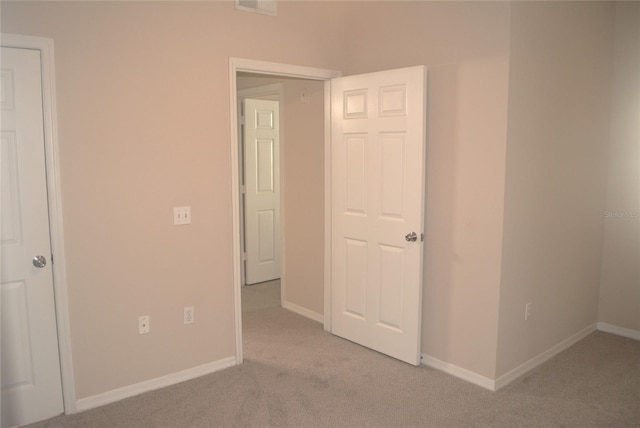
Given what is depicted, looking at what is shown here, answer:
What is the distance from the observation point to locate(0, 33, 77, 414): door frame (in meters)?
2.56

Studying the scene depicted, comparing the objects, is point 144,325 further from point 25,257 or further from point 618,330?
point 618,330

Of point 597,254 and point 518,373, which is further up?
point 597,254

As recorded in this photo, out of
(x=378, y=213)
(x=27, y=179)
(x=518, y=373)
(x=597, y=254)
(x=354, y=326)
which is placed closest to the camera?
(x=27, y=179)

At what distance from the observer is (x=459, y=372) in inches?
128

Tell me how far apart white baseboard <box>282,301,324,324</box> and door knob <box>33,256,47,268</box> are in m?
2.32

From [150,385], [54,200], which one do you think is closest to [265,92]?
[54,200]

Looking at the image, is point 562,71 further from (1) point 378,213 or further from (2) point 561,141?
(1) point 378,213

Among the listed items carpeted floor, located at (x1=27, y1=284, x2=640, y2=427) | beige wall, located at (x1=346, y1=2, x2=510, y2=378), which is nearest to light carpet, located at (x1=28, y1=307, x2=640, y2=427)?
carpeted floor, located at (x1=27, y1=284, x2=640, y2=427)

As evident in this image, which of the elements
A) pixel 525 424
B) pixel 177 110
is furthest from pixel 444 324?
pixel 177 110

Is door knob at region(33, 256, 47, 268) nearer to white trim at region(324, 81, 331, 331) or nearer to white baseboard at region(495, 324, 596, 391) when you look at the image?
white trim at region(324, 81, 331, 331)

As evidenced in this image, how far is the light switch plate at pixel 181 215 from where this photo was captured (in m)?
3.10

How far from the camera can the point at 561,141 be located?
3459 mm

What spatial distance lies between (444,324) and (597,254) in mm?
1700

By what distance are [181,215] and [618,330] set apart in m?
3.67
